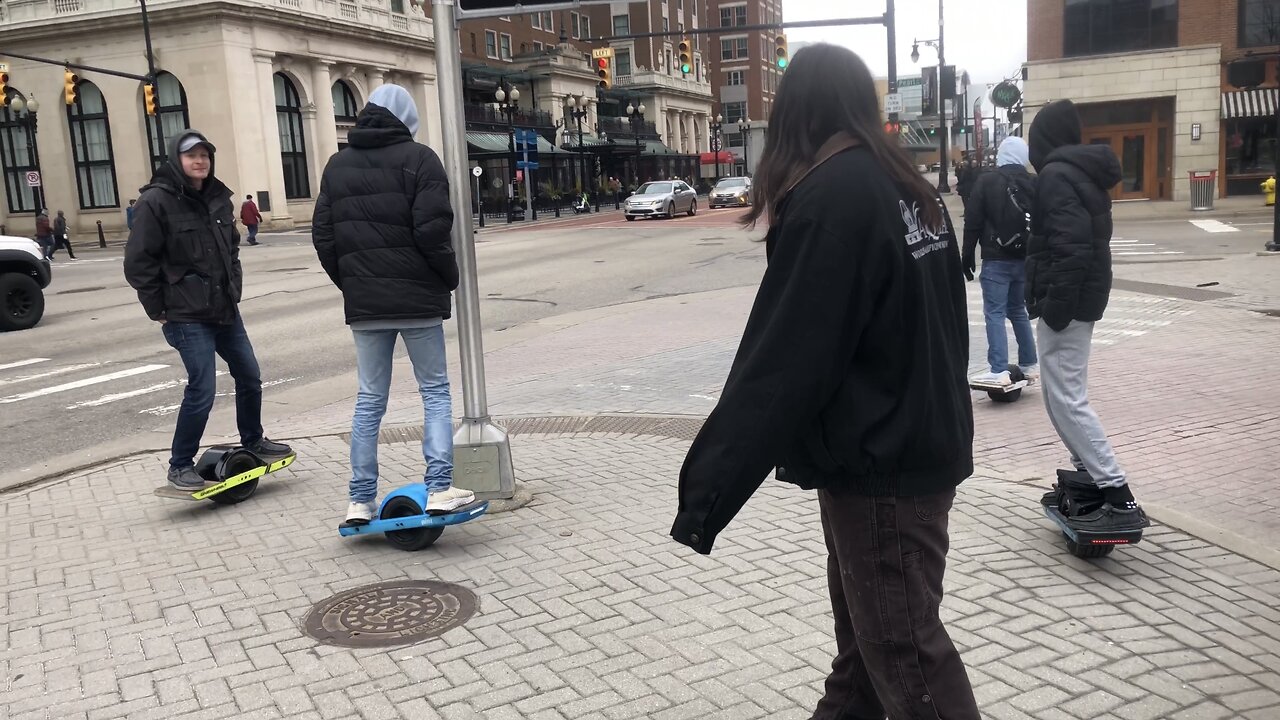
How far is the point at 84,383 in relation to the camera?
422 inches

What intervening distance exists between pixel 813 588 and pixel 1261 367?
20.8 ft

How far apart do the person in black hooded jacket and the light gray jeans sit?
432 cm

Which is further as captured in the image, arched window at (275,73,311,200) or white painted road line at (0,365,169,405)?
arched window at (275,73,311,200)

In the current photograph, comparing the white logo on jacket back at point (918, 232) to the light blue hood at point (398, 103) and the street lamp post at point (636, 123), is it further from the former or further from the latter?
the street lamp post at point (636, 123)

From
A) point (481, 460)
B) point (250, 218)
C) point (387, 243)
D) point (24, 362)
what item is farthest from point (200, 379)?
point (250, 218)

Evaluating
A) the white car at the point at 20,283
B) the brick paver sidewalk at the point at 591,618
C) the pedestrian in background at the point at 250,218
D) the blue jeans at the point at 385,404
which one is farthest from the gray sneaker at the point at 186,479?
the pedestrian in background at the point at 250,218

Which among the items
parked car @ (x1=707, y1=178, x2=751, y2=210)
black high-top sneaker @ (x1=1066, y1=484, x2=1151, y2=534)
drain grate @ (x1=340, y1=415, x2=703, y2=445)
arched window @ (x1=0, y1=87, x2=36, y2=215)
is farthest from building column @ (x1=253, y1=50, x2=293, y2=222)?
black high-top sneaker @ (x1=1066, y1=484, x2=1151, y2=534)

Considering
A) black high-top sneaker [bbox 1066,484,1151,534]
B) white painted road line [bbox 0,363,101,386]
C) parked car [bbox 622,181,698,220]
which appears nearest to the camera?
black high-top sneaker [bbox 1066,484,1151,534]

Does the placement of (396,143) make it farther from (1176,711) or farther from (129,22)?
(129,22)

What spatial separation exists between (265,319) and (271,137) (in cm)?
3180

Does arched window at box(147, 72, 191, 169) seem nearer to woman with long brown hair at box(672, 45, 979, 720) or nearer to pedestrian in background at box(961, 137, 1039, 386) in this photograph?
pedestrian in background at box(961, 137, 1039, 386)

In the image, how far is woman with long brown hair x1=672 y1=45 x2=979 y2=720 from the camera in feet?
7.69

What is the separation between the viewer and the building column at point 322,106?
46.7 meters

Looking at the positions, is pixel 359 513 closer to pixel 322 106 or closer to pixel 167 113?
pixel 167 113
